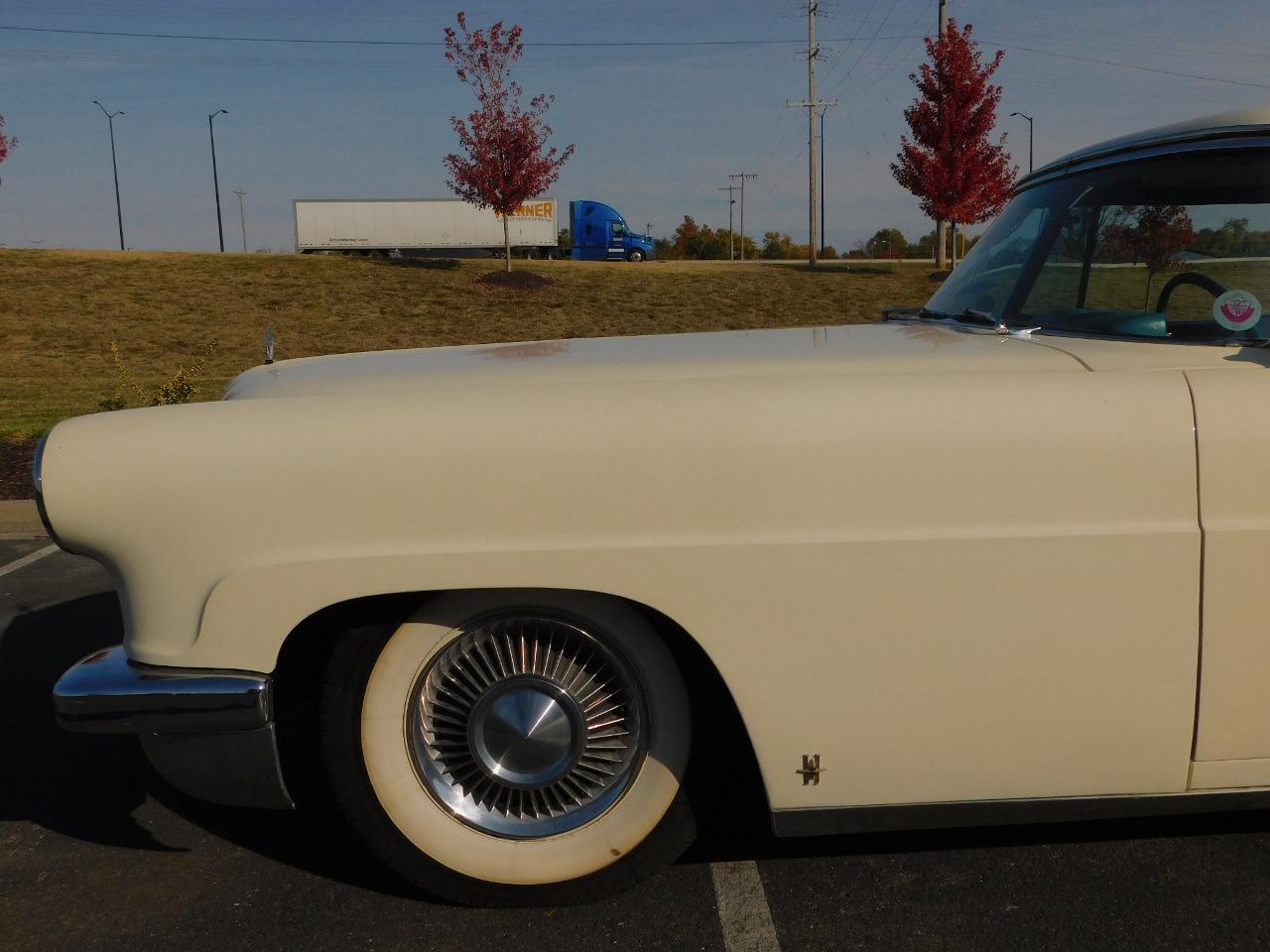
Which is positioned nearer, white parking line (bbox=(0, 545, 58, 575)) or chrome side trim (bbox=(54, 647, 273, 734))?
chrome side trim (bbox=(54, 647, 273, 734))

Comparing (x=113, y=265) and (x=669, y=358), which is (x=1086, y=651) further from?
(x=113, y=265)

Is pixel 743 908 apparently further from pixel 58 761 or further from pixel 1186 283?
pixel 58 761

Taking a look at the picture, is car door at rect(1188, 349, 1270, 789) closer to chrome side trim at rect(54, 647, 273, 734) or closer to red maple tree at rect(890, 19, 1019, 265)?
chrome side trim at rect(54, 647, 273, 734)

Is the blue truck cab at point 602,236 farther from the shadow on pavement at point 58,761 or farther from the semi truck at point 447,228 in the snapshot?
the shadow on pavement at point 58,761

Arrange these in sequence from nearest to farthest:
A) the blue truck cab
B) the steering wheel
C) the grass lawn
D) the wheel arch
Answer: the wheel arch < the steering wheel < the grass lawn < the blue truck cab

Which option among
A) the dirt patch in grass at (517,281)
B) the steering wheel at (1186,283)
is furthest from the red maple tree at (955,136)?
the steering wheel at (1186,283)

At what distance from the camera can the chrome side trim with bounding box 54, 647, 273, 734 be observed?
2.21 m

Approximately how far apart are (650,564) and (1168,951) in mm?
1284

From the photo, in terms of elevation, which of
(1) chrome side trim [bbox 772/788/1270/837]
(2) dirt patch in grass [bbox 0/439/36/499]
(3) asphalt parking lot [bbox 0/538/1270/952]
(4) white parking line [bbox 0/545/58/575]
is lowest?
(4) white parking line [bbox 0/545/58/575]

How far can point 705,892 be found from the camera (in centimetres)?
253

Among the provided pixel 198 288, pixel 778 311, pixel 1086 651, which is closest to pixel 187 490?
pixel 1086 651

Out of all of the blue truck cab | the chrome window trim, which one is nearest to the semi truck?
the blue truck cab

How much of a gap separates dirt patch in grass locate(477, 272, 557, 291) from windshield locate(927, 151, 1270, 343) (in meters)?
19.3

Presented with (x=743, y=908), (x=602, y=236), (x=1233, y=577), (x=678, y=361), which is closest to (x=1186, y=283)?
(x=1233, y=577)
